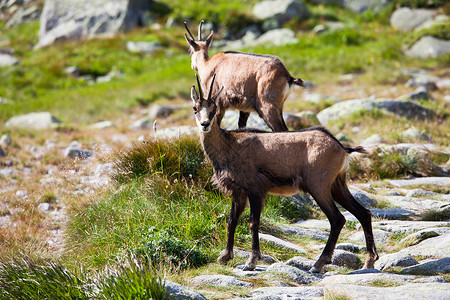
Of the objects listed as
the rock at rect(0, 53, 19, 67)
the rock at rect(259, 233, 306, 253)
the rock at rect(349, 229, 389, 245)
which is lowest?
the rock at rect(0, 53, 19, 67)

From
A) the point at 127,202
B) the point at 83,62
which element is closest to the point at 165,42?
the point at 83,62

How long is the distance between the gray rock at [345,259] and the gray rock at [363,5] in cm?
2948

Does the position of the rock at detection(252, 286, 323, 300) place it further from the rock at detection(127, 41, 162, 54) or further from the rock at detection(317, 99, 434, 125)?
the rock at detection(127, 41, 162, 54)

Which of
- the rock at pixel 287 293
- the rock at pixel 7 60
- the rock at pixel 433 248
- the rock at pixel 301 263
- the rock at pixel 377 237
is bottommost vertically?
the rock at pixel 7 60

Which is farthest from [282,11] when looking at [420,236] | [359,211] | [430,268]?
[430,268]

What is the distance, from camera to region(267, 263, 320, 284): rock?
597 centimetres

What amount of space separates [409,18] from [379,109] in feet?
55.8

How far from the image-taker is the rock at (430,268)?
231 inches

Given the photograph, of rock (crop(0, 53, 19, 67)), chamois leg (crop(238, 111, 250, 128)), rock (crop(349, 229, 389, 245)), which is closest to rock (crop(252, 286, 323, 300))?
rock (crop(349, 229, 389, 245))

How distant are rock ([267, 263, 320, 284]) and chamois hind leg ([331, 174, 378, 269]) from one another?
2.75ft

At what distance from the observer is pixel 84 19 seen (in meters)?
31.8

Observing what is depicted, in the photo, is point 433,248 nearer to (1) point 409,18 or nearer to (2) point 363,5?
(1) point 409,18

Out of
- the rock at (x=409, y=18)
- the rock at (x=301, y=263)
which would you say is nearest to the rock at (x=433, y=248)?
the rock at (x=301, y=263)

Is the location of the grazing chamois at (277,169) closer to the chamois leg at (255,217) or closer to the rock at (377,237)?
the chamois leg at (255,217)
